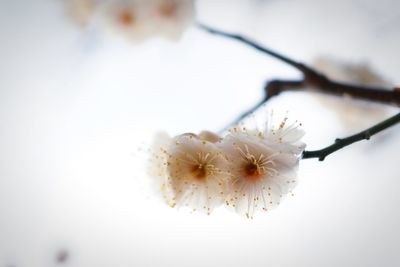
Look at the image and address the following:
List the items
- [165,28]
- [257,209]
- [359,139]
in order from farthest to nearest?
[165,28] → [257,209] → [359,139]

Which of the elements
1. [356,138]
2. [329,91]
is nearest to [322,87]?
[329,91]

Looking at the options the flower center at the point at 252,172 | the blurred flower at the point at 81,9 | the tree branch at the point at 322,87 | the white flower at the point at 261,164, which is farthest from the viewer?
the blurred flower at the point at 81,9

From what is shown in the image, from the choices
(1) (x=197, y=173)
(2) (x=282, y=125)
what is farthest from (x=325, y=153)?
(1) (x=197, y=173)

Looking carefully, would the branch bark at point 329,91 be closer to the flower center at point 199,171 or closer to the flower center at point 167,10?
the flower center at point 199,171

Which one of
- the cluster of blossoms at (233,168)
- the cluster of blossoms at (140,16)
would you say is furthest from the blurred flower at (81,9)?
the cluster of blossoms at (233,168)

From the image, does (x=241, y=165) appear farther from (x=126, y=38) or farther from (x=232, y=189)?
(x=126, y=38)

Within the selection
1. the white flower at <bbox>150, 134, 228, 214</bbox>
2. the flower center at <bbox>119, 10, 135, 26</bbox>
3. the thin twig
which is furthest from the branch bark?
the flower center at <bbox>119, 10, 135, 26</bbox>
